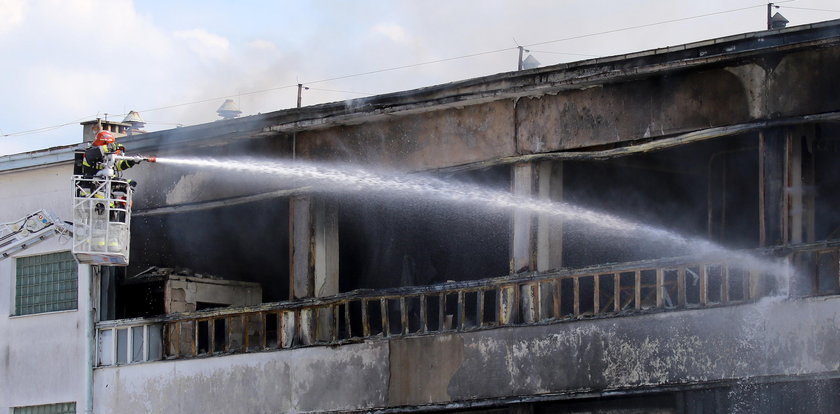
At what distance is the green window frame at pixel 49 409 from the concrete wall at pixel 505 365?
649mm

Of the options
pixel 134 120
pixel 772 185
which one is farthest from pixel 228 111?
pixel 772 185

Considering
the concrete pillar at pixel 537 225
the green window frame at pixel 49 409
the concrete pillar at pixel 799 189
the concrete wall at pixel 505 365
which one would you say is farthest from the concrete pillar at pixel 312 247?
the concrete pillar at pixel 799 189

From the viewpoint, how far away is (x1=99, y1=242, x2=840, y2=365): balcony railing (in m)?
18.4

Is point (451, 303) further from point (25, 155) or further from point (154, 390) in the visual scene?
point (25, 155)

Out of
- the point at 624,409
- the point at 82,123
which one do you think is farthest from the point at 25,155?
the point at 624,409

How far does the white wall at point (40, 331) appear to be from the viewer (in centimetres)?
2505

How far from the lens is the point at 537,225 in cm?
2077

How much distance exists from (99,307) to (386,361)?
19.6 ft

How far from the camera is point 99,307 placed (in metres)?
25.1

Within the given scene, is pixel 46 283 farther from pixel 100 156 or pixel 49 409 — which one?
pixel 100 156

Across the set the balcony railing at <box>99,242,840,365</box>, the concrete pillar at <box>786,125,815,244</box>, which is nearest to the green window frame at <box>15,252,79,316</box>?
the balcony railing at <box>99,242,840,365</box>

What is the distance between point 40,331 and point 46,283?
32.1 inches

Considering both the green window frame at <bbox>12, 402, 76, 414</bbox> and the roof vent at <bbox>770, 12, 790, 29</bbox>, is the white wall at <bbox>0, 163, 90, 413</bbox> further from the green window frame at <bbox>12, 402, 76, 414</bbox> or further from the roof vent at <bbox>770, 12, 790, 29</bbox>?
the roof vent at <bbox>770, 12, 790, 29</bbox>

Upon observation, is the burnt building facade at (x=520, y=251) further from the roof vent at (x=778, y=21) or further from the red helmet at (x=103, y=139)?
the red helmet at (x=103, y=139)
